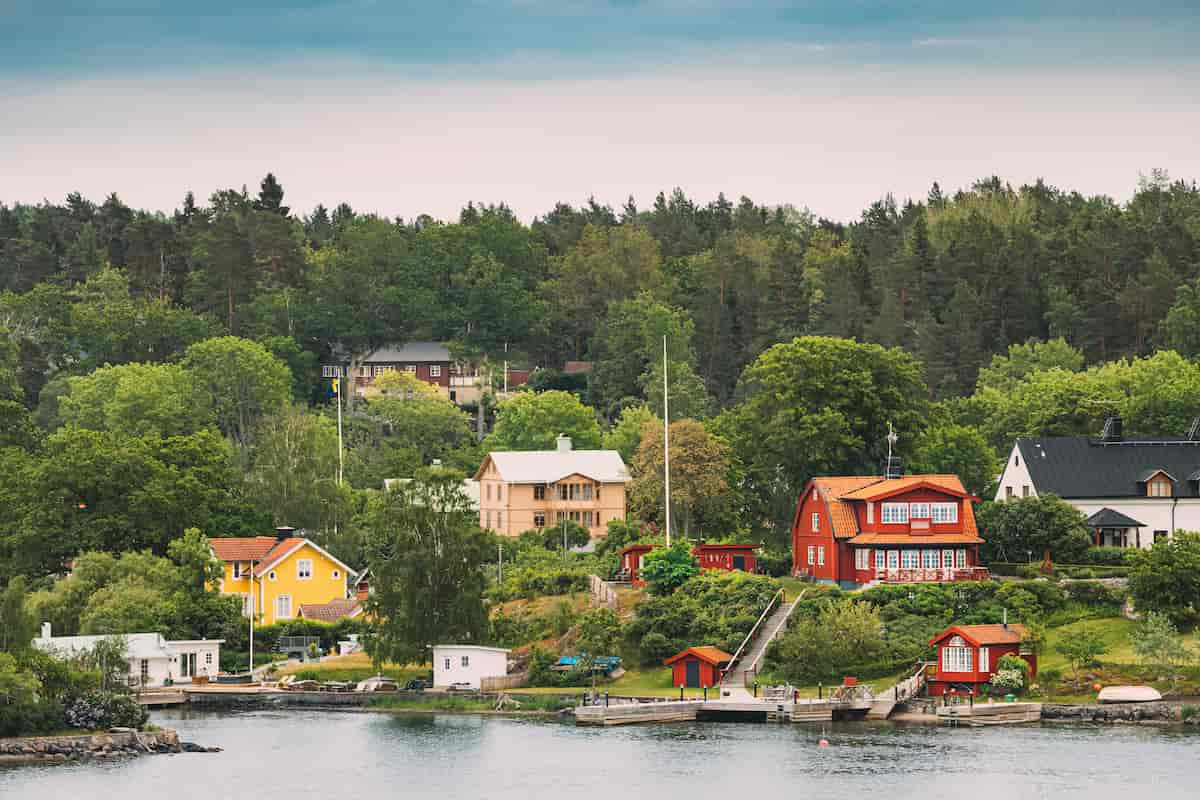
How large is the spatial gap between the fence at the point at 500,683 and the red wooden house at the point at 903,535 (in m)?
12.8

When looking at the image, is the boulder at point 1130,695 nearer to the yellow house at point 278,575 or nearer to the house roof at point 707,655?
the house roof at point 707,655

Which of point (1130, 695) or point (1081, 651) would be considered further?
point (1081, 651)

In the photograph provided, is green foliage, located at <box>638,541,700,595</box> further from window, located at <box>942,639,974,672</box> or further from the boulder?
the boulder

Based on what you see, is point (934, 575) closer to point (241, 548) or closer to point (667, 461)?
point (667, 461)

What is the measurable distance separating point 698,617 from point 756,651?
297 cm

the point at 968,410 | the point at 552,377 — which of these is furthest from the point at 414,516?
the point at 552,377

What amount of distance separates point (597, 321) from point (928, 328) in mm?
32844

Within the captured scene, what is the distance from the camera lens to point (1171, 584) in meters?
81.7

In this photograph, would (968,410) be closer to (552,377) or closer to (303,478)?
(303,478)

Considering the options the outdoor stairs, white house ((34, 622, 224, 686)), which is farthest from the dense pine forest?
the outdoor stairs

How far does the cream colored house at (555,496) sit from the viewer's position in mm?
117938

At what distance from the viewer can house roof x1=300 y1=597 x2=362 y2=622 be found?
100688mm

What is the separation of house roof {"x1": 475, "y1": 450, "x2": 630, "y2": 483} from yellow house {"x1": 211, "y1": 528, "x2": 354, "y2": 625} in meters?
16.8

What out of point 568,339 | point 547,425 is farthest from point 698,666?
point 568,339
